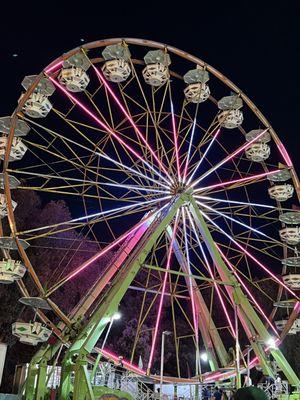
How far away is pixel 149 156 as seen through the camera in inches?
754

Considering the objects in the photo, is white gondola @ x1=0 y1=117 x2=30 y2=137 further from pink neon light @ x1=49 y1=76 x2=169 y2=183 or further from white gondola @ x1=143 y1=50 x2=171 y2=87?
white gondola @ x1=143 y1=50 x2=171 y2=87

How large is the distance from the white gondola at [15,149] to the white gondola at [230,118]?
25.5 ft

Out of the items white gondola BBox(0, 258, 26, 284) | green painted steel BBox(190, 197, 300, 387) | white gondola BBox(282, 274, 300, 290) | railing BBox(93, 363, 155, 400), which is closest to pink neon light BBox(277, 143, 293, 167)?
white gondola BBox(282, 274, 300, 290)

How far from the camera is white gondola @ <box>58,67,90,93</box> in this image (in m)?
16.7

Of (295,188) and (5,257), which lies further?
(295,188)

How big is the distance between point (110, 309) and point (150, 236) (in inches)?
109

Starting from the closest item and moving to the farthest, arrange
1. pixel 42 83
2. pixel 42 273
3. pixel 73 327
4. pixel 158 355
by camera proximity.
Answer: pixel 73 327, pixel 42 83, pixel 42 273, pixel 158 355

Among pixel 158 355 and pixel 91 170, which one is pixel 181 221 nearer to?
pixel 91 170

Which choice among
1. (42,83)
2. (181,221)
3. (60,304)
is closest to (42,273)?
(60,304)

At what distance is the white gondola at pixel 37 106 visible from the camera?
1619 centimetres

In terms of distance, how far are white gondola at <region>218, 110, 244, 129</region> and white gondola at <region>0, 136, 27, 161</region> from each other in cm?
778

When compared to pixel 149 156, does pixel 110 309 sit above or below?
below

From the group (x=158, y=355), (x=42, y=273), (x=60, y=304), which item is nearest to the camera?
(x=42, y=273)

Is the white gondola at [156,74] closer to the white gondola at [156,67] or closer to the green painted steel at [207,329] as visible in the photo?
the white gondola at [156,67]
